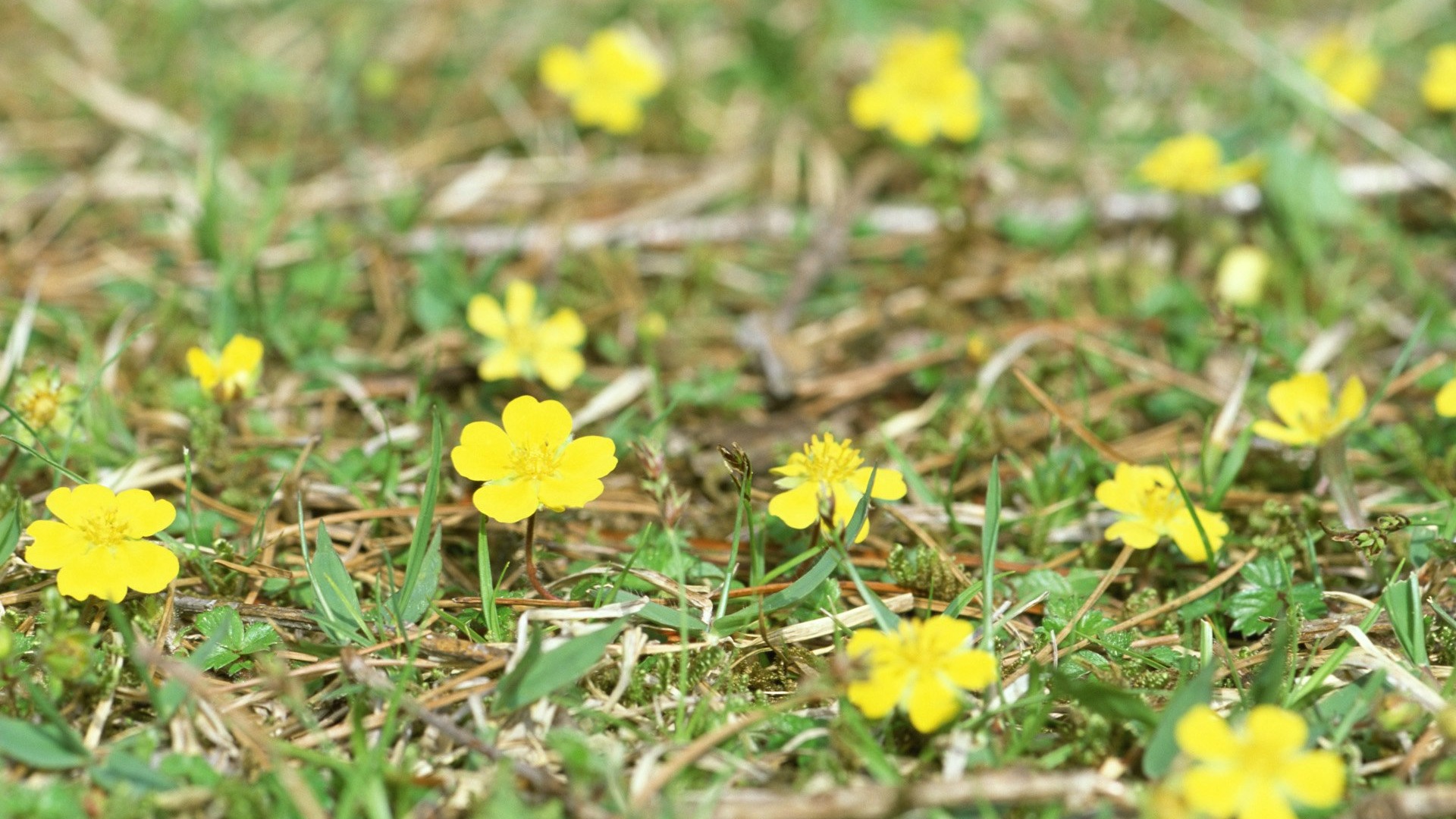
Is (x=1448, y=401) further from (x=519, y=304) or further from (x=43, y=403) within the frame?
(x=43, y=403)

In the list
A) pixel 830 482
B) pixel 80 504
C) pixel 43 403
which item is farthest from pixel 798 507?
pixel 43 403

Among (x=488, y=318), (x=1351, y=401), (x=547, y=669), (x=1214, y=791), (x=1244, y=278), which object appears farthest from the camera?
(x=1244, y=278)

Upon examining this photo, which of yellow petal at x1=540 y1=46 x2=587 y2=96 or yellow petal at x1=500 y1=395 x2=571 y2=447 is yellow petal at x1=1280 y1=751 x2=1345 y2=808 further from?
yellow petal at x1=540 y1=46 x2=587 y2=96

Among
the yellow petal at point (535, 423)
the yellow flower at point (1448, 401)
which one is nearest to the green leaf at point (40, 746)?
the yellow petal at point (535, 423)

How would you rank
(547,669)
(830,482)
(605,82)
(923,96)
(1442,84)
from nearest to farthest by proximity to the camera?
(547,669) → (830,482) → (1442,84) → (923,96) → (605,82)

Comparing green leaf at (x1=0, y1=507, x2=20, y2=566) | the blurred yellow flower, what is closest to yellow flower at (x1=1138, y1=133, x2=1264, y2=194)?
the blurred yellow flower

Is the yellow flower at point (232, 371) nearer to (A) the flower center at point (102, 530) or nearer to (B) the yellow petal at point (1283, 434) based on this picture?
(A) the flower center at point (102, 530)
